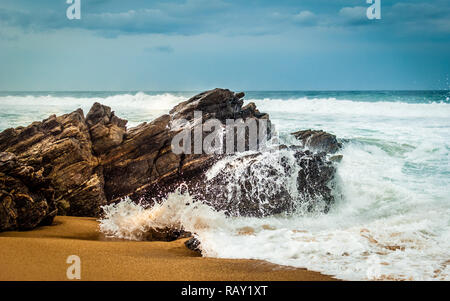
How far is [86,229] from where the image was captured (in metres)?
6.63

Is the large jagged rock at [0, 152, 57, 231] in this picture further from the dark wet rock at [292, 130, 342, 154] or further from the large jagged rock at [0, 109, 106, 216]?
the dark wet rock at [292, 130, 342, 154]

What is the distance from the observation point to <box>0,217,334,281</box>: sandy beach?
4160 millimetres

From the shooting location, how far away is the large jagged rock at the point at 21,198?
568cm

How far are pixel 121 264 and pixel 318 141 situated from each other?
8.49 meters

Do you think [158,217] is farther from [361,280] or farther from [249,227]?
[361,280]

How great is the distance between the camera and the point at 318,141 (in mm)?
11789

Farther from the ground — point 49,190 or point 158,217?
point 49,190

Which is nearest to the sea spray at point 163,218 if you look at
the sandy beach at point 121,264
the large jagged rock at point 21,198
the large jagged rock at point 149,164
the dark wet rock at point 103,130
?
the large jagged rock at point 149,164

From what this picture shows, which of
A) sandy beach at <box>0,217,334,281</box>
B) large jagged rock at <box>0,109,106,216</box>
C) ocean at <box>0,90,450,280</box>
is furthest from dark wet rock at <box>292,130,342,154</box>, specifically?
sandy beach at <box>0,217,334,281</box>

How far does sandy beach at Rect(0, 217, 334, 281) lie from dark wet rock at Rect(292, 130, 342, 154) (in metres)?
6.92

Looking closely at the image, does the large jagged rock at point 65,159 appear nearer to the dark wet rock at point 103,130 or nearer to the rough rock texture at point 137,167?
the rough rock texture at point 137,167

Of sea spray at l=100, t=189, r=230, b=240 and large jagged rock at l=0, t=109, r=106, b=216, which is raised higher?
large jagged rock at l=0, t=109, r=106, b=216
